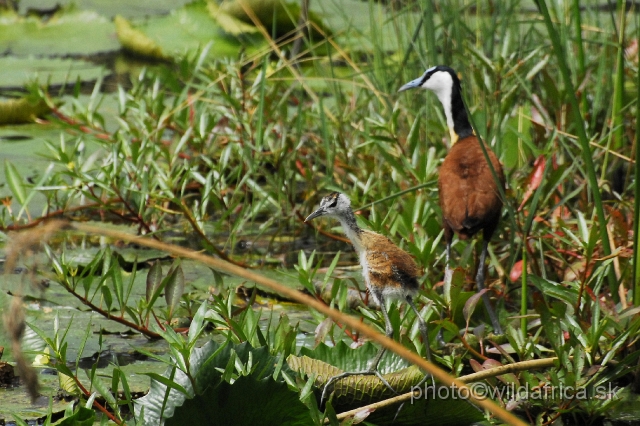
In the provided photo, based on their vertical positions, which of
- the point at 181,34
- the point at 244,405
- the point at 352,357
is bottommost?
the point at 181,34

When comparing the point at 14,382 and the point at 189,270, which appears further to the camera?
the point at 189,270

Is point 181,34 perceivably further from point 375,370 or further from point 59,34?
point 375,370

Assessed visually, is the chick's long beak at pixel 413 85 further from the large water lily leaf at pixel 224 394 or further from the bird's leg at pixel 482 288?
the large water lily leaf at pixel 224 394

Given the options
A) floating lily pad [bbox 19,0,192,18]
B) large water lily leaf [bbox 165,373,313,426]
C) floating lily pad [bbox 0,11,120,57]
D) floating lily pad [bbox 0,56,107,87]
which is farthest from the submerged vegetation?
floating lily pad [bbox 19,0,192,18]

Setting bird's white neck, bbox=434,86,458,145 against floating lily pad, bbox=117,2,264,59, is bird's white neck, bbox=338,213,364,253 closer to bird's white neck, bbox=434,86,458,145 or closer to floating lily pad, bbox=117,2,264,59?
bird's white neck, bbox=434,86,458,145

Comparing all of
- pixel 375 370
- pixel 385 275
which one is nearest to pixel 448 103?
pixel 385 275

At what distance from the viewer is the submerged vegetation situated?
2160 mm

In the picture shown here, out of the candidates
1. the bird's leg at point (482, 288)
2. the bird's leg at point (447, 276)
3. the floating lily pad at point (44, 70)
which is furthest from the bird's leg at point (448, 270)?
the floating lily pad at point (44, 70)

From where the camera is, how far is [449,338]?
270 centimetres

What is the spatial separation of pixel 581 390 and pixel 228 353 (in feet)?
3.13

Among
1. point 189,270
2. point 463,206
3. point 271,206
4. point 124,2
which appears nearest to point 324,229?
point 271,206

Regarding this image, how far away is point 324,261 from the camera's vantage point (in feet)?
12.2

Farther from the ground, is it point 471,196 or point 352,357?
point 471,196

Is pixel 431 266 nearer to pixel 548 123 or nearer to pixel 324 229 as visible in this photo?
pixel 324 229
